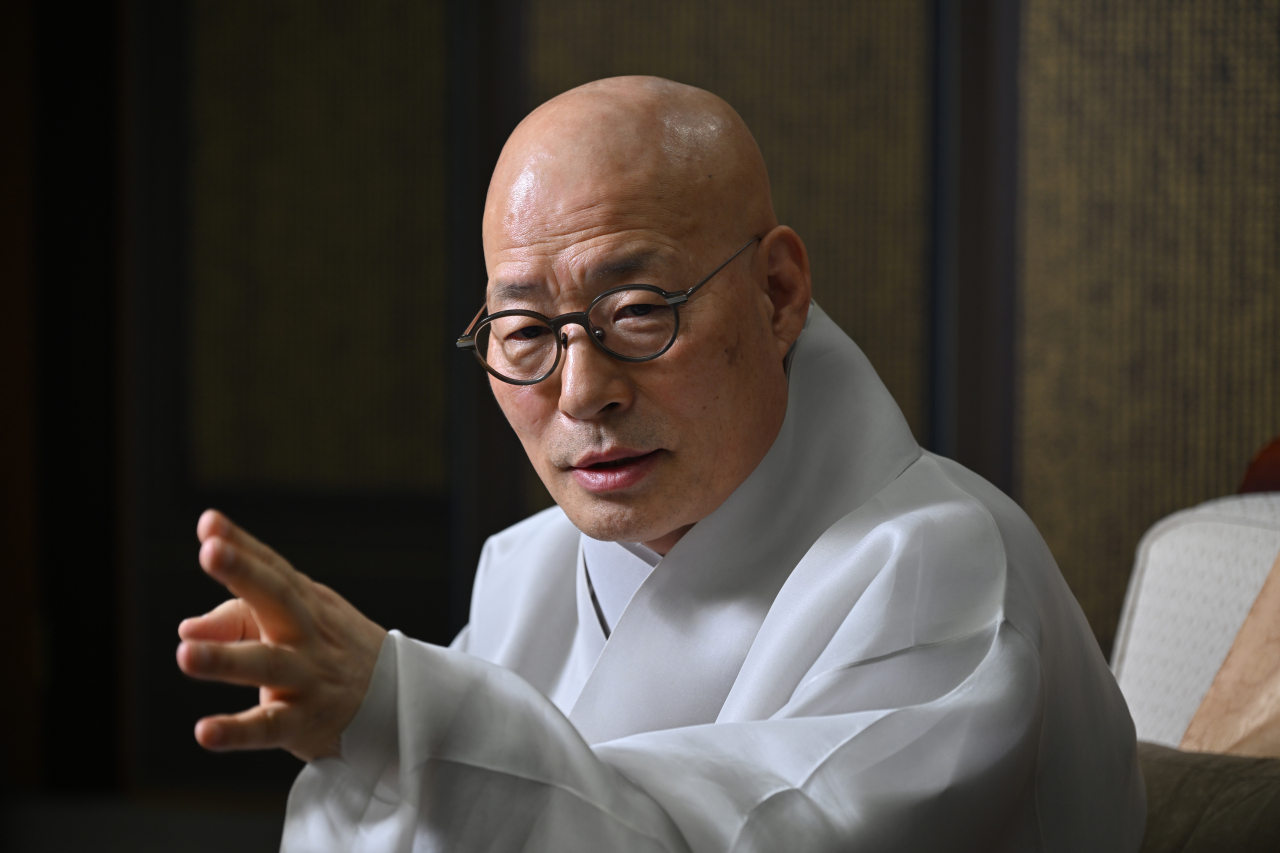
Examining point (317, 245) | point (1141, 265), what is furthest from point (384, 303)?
point (1141, 265)

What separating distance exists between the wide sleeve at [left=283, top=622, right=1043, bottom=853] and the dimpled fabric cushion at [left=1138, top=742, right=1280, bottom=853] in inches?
11.5

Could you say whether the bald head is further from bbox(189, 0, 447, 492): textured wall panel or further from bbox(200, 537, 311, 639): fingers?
Result: bbox(189, 0, 447, 492): textured wall panel

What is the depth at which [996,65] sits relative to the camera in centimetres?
228

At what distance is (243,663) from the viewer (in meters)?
0.52

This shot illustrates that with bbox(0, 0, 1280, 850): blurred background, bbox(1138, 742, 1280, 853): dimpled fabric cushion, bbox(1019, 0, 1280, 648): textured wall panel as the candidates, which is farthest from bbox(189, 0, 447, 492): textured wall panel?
bbox(1138, 742, 1280, 853): dimpled fabric cushion

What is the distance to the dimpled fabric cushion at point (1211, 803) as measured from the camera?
35.0 inches

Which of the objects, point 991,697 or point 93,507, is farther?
point 93,507

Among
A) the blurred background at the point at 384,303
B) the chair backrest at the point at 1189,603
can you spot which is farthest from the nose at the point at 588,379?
the blurred background at the point at 384,303

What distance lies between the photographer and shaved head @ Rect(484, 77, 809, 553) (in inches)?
34.8

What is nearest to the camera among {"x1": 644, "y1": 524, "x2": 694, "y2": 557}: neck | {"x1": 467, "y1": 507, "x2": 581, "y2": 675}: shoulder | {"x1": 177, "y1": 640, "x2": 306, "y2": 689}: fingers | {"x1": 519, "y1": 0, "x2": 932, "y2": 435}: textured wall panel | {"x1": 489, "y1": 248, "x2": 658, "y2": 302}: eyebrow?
{"x1": 177, "y1": 640, "x2": 306, "y2": 689}: fingers

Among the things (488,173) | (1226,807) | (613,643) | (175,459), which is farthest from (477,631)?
(175,459)

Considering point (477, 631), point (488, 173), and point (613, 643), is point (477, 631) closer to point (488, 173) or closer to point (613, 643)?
point (613, 643)

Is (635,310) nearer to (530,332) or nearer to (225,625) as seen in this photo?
(530,332)

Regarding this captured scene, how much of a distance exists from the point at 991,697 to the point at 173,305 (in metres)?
2.73
